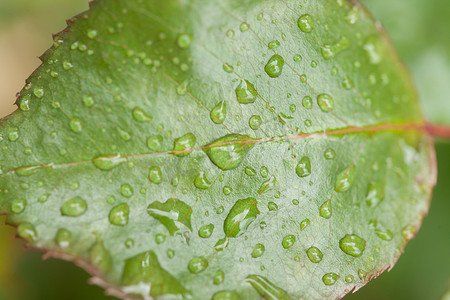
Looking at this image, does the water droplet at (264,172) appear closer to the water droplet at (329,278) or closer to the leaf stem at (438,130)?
the water droplet at (329,278)

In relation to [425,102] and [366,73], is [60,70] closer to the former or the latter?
[366,73]

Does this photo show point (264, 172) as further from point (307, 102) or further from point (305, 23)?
point (305, 23)

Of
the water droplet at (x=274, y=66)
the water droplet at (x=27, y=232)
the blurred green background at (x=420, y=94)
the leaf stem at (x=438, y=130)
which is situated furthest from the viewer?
the blurred green background at (x=420, y=94)

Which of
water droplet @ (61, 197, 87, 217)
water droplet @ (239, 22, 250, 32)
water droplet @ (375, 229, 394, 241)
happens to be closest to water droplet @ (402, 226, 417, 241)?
water droplet @ (375, 229, 394, 241)

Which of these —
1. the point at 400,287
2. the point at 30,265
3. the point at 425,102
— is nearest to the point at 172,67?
the point at 425,102

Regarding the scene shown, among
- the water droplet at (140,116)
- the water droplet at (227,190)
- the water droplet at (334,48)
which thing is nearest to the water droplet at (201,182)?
the water droplet at (227,190)
